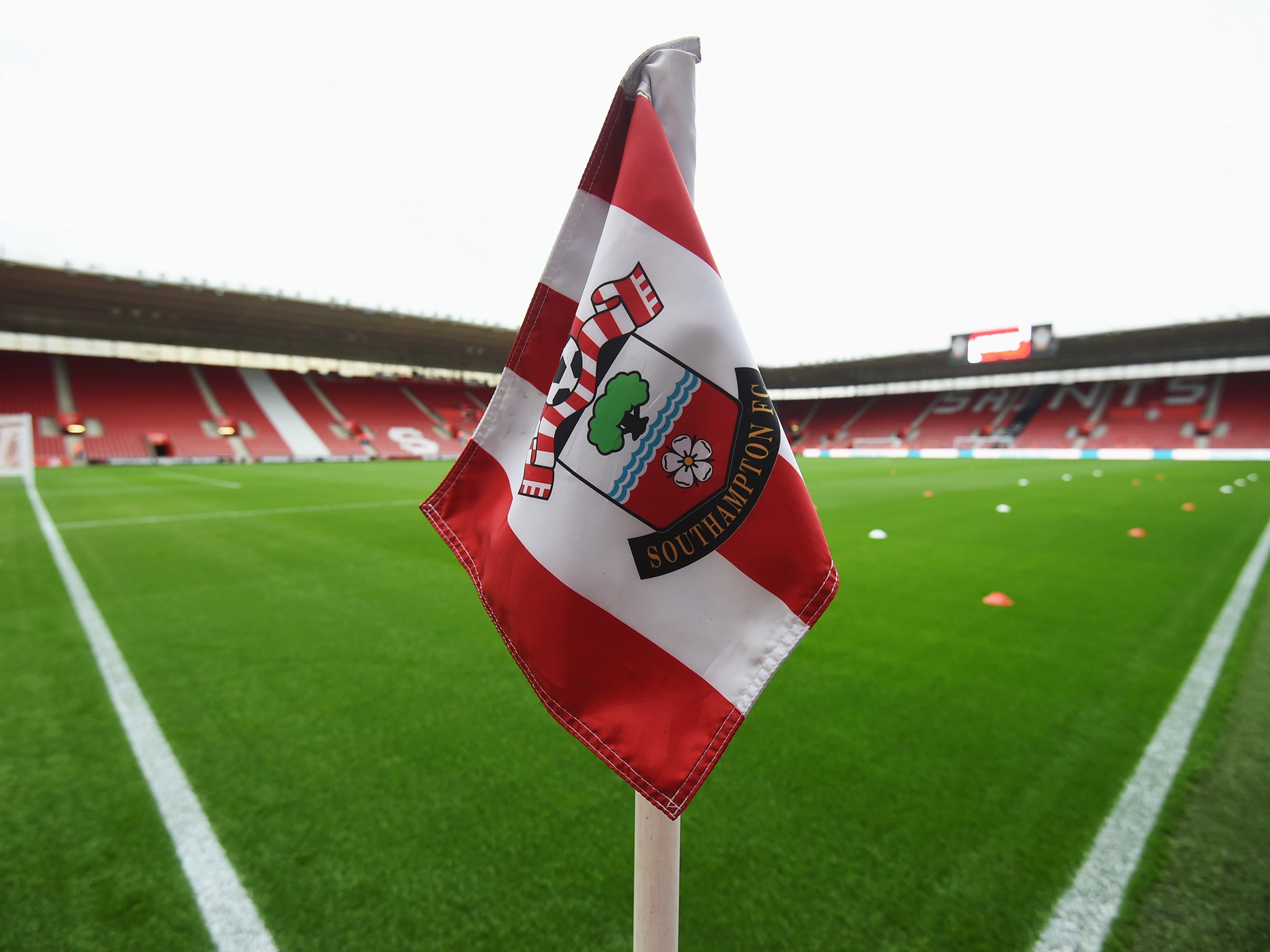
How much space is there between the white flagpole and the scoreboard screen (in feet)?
109

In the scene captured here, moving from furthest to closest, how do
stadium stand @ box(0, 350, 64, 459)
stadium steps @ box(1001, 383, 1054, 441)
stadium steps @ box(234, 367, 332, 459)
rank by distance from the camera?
1. stadium steps @ box(1001, 383, 1054, 441)
2. stadium steps @ box(234, 367, 332, 459)
3. stadium stand @ box(0, 350, 64, 459)

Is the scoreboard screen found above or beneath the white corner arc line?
above

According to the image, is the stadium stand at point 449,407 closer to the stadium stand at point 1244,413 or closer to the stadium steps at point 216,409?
the stadium steps at point 216,409

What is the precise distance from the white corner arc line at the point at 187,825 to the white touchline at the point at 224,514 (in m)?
5.58

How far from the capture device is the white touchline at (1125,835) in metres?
1.33

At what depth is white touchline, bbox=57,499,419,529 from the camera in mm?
7492

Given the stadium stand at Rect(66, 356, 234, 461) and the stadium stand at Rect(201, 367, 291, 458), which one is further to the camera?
the stadium stand at Rect(201, 367, 291, 458)

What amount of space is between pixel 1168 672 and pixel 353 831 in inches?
133

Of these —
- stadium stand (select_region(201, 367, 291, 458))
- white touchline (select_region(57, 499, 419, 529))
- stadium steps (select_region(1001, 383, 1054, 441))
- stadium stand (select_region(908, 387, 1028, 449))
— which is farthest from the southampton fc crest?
stadium steps (select_region(1001, 383, 1054, 441))

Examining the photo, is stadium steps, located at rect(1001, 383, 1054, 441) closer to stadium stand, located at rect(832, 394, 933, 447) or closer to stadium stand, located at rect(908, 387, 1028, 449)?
stadium stand, located at rect(908, 387, 1028, 449)

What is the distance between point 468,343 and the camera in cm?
2967

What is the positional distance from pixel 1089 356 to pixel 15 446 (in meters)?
42.7

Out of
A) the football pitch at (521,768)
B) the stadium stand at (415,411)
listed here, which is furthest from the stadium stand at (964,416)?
the football pitch at (521,768)

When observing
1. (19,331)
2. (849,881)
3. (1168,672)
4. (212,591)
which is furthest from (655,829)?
(19,331)
